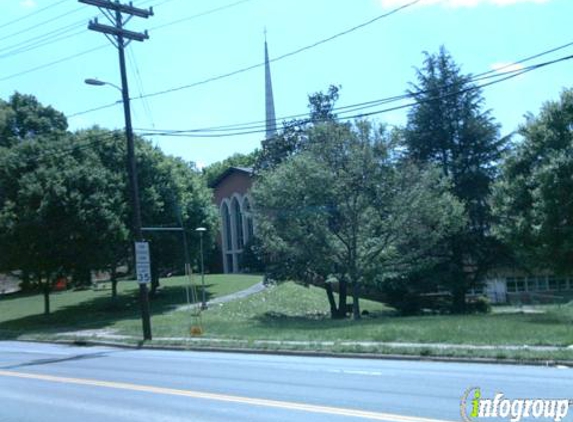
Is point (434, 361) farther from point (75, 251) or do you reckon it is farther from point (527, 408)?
point (75, 251)

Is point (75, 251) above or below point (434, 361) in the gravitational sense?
above

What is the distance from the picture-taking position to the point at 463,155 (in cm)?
4206

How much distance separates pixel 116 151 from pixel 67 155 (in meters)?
2.98

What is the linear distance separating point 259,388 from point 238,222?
56.8 m

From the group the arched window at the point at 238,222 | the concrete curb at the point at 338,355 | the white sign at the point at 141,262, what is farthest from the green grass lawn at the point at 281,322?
the arched window at the point at 238,222

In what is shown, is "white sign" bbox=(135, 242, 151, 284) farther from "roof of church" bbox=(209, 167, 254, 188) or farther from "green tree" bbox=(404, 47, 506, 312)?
"roof of church" bbox=(209, 167, 254, 188)

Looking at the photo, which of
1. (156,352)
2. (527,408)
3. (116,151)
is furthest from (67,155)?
(527,408)

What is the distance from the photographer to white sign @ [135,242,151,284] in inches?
901

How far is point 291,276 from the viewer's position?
35.1 meters

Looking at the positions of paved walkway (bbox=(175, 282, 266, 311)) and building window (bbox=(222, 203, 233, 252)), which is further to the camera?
building window (bbox=(222, 203, 233, 252))

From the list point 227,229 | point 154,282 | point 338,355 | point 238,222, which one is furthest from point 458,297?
point 227,229

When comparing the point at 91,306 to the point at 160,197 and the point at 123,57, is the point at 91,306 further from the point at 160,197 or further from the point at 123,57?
the point at 123,57

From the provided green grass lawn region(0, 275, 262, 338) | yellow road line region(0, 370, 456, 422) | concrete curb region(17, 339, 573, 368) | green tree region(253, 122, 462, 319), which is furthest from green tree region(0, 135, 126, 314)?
yellow road line region(0, 370, 456, 422)

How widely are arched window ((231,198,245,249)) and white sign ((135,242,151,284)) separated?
43.2 meters
